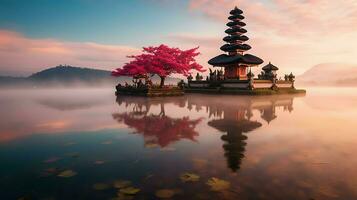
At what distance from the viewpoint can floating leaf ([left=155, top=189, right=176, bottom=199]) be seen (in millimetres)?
5652

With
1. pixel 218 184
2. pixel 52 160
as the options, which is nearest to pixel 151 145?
pixel 52 160

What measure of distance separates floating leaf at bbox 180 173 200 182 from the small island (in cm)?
3221

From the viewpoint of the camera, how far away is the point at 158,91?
133 ft

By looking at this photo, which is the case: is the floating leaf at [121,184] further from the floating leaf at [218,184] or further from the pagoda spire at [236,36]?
the pagoda spire at [236,36]

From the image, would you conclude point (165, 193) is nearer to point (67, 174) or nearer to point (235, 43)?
point (67, 174)

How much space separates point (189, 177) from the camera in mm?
6754

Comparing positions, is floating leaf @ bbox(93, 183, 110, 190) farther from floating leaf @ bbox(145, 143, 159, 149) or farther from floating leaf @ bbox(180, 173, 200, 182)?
floating leaf @ bbox(145, 143, 159, 149)

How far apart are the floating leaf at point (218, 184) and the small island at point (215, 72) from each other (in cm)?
3271

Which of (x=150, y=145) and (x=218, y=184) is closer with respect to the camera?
(x=218, y=184)

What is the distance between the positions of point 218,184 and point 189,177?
83 centimetres

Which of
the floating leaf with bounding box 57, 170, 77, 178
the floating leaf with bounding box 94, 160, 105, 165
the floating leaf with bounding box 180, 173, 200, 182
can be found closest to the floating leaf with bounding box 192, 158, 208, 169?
the floating leaf with bounding box 180, 173, 200, 182

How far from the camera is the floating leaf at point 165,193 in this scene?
18.5 feet

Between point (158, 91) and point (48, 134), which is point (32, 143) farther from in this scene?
point (158, 91)

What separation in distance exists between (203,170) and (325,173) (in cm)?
327
